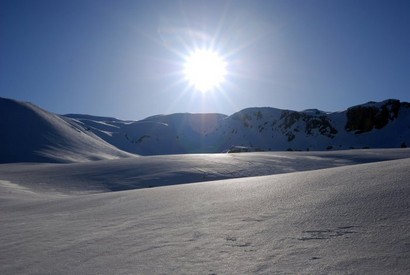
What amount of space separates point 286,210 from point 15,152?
46883mm

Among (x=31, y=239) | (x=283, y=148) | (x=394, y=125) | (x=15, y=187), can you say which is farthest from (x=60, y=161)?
(x=394, y=125)

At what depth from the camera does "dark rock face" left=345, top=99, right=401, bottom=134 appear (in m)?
75.8

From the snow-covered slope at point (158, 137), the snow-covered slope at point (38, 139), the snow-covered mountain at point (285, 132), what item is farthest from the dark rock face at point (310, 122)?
the snow-covered slope at point (38, 139)

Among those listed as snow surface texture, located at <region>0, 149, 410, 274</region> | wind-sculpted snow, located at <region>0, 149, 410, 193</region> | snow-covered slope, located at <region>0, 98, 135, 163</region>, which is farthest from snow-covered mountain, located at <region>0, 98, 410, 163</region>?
snow surface texture, located at <region>0, 149, 410, 274</region>

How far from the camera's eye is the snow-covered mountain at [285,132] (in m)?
74.4

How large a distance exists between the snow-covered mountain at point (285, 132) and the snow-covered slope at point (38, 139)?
166ft

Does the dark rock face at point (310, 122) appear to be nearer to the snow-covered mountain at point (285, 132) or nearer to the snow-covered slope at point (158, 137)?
the snow-covered mountain at point (285, 132)

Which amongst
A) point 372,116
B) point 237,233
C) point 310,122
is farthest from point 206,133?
point 237,233

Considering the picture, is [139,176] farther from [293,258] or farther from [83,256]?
[293,258]

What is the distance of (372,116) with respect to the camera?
77812mm

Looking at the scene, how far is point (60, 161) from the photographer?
4053 centimetres

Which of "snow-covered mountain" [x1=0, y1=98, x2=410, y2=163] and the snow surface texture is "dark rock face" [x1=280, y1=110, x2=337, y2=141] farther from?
the snow surface texture

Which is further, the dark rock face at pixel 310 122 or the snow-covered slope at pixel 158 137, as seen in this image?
the snow-covered slope at pixel 158 137

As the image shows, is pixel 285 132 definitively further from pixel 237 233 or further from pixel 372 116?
pixel 237 233
